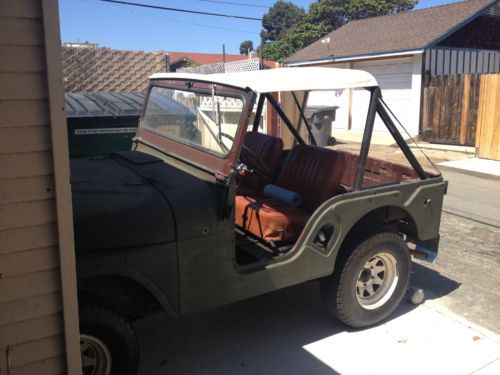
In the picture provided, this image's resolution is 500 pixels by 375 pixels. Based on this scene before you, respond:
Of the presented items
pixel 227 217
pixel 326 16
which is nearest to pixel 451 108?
pixel 227 217

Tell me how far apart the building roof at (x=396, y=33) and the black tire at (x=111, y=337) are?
13758 mm

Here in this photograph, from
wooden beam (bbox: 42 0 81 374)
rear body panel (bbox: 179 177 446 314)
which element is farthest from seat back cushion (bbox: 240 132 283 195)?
wooden beam (bbox: 42 0 81 374)

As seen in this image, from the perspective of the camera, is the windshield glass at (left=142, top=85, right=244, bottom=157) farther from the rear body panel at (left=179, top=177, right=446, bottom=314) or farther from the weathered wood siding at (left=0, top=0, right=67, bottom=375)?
the weathered wood siding at (left=0, top=0, right=67, bottom=375)

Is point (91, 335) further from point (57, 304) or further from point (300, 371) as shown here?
point (300, 371)

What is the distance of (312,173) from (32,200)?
2398 mm

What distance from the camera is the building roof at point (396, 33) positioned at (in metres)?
15.1

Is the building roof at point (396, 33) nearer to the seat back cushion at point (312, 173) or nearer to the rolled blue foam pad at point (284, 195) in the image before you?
the seat back cushion at point (312, 173)

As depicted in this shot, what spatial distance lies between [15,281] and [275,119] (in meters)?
6.19

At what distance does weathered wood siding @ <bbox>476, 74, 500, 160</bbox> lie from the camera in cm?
1043

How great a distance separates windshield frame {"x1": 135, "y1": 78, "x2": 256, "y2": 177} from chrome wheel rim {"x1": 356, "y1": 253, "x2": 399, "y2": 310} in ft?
4.43

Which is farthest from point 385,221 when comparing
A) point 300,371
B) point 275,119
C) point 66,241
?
point 275,119

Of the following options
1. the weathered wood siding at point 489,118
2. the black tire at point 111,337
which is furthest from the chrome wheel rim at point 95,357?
the weathered wood siding at point 489,118

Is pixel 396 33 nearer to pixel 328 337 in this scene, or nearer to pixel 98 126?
pixel 98 126

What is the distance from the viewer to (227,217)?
286 centimetres
